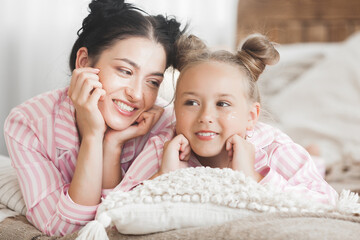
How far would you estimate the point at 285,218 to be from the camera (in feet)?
2.85

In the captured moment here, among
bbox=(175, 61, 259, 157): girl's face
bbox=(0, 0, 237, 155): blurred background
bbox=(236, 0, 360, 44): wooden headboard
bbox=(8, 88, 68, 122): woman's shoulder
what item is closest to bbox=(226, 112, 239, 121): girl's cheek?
bbox=(175, 61, 259, 157): girl's face

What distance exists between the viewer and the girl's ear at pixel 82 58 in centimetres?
131

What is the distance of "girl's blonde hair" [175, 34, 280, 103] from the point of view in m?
1.20

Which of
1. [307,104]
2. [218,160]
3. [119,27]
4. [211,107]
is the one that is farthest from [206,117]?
[307,104]

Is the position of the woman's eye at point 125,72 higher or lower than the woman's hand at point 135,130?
higher

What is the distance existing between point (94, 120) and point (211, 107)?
0.29 meters

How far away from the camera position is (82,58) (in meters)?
1.31

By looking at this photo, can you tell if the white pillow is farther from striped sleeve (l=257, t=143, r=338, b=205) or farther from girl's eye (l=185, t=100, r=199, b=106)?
striped sleeve (l=257, t=143, r=338, b=205)

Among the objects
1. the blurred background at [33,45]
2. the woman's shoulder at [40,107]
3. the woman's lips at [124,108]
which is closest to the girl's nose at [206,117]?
the woman's lips at [124,108]

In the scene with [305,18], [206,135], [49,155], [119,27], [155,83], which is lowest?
[49,155]

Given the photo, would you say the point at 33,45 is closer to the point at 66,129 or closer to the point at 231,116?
the point at 66,129

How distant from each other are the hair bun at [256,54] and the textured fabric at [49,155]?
31cm

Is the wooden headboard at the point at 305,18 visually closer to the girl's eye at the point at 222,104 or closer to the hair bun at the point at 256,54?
the hair bun at the point at 256,54

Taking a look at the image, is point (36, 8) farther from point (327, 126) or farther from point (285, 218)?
point (285, 218)
